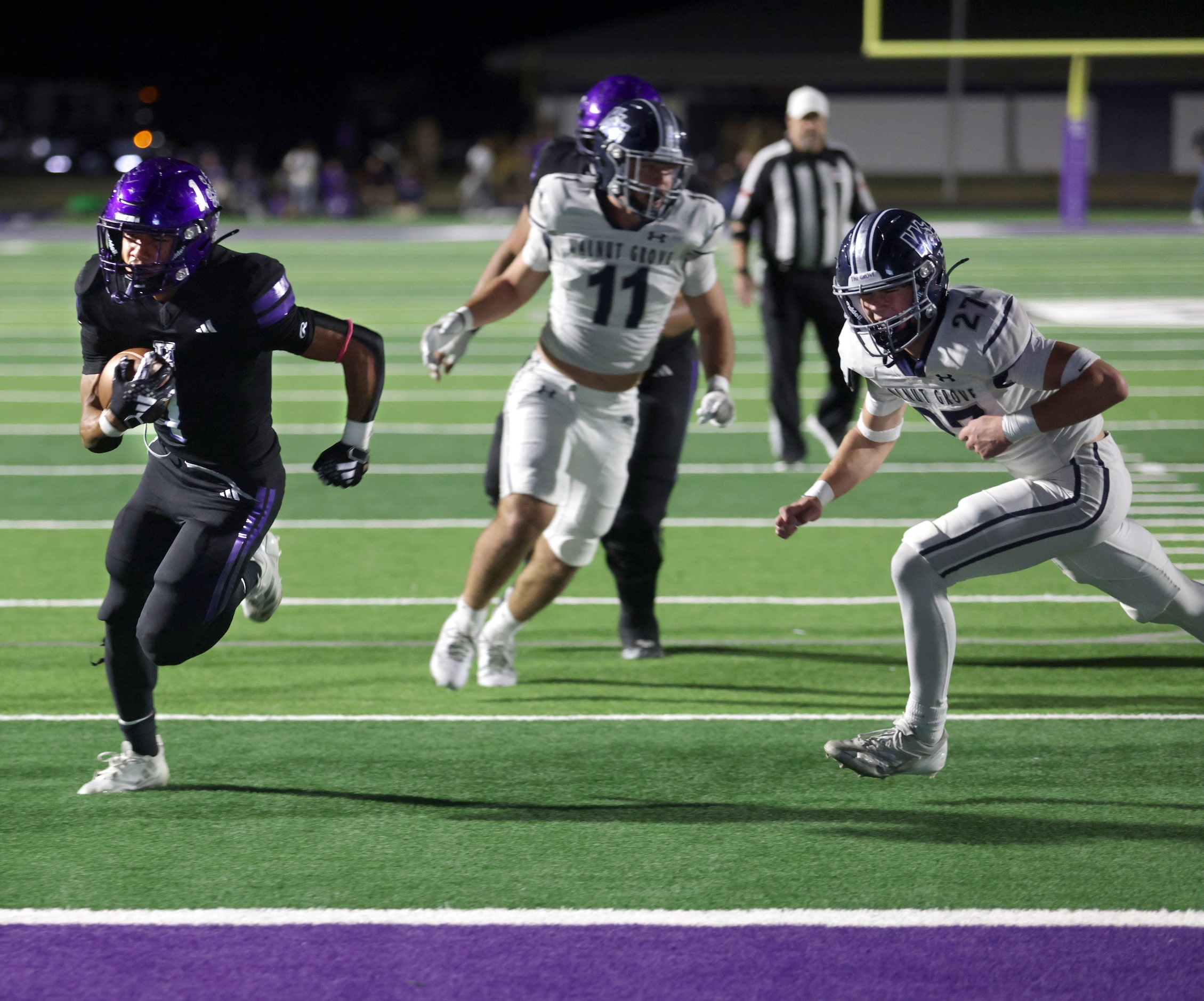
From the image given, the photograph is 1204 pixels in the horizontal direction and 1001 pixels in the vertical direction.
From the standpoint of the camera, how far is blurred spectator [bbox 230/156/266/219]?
113 ft

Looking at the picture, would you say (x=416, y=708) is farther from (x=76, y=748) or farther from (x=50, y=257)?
(x=50, y=257)

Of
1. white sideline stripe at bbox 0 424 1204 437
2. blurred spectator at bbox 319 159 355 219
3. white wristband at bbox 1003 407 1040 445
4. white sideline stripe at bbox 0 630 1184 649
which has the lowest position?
blurred spectator at bbox 319 159 355 219

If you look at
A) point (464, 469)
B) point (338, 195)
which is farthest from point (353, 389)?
point (338, 195)

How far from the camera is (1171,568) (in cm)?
417

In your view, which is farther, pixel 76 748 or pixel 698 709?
pixel 698 709

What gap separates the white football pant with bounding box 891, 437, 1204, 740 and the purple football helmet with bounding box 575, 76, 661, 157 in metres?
1.92

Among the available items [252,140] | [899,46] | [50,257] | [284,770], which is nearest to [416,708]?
→ [284,770]

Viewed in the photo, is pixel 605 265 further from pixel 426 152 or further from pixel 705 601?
pixel 426 152

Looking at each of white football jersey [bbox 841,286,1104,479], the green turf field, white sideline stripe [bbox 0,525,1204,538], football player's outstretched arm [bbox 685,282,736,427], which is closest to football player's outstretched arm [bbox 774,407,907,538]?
white football jersey [bbox 841,286,1104,479]

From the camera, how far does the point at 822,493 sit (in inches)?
174

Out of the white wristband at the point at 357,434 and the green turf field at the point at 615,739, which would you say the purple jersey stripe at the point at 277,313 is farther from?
the green turf field at the point at 615,739

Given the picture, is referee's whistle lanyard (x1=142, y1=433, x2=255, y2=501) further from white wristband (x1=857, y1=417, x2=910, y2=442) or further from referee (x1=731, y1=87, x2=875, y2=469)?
referee (x1=731, y1=87, x2=875, y2=469)

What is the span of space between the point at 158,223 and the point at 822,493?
1.89 meters

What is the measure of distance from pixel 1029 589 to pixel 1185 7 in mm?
15817
